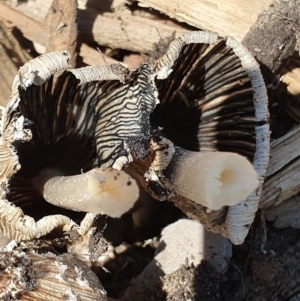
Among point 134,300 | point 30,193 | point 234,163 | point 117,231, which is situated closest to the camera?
point 234,163

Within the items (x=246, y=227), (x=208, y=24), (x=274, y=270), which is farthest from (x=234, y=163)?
(x=208, y=24)

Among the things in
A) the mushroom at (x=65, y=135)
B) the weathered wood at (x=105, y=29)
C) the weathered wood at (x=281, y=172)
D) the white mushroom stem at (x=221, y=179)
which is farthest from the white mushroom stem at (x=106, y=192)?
the weathered wood at (x=105, y=29)

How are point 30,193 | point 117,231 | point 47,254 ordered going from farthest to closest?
1. point 117,231
2. point 30,193
3. point 47,254

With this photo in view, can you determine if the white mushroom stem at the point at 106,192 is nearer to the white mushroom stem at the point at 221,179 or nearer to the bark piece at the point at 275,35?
the white mushroom stem at the point at 221,179

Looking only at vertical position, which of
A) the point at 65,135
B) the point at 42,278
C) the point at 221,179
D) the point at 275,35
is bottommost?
the point at 42,278

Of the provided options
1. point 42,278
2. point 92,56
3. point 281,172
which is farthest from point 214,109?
point 42,278

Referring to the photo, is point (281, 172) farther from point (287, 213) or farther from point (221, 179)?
point (221, 179)

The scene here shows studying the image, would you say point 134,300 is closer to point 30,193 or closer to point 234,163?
point 30,193
